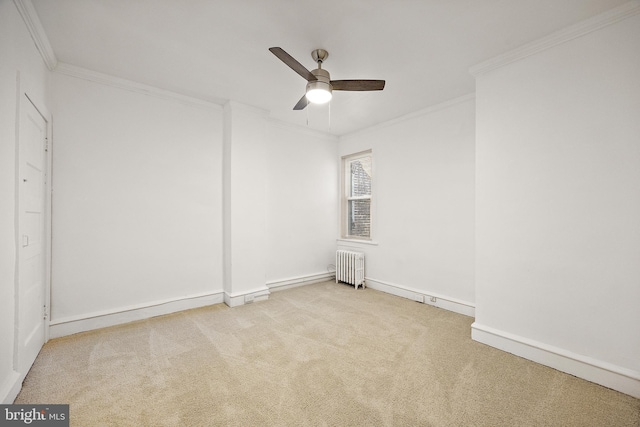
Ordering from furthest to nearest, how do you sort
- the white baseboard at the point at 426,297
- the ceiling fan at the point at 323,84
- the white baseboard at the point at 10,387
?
the white baseboard at the point at 426,297 < the ceiling fan at the point at 323,84 < the white baseboard at the point at 10,387

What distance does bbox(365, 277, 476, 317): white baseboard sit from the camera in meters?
3.44

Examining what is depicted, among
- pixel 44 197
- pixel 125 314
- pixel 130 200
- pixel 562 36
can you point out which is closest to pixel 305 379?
pixel 125 314

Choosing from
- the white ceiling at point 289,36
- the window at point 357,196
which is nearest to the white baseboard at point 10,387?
the white ceiling at point 289,36

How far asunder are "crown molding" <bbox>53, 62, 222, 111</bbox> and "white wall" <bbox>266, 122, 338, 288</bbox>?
44.8 inches

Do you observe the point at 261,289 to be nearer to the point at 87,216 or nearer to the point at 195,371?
the point at 195,371

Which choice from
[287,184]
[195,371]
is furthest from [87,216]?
[287,184]

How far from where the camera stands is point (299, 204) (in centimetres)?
482

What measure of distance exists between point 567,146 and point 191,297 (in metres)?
4.36

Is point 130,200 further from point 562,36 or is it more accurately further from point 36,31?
point 562,36

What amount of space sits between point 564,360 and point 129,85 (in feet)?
16.8

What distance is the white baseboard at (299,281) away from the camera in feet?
14.7

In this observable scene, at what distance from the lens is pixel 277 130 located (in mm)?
4527

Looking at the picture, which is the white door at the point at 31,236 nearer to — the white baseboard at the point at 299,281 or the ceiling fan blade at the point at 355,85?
the ceiling fan blade at the point at 355,85

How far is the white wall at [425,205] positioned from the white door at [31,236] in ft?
13.5
